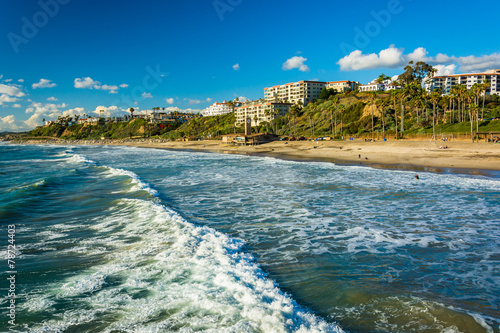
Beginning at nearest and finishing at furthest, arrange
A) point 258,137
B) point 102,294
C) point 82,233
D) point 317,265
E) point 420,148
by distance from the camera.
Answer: point 102,294, point 317,265, point 82,233, point 420,148, point 258,137

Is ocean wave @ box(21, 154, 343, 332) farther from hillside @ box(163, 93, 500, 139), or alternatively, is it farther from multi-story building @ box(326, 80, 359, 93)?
multi-story building @ box(326, 80, 359, 93)

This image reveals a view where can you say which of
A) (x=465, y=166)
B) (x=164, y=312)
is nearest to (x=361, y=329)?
(x=164, y=312)

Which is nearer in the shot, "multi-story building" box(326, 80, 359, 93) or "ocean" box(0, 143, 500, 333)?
"ocean" box(0, 143, 500, 333)

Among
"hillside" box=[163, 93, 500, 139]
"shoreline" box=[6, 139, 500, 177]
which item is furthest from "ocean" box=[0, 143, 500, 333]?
"hillside" box=[163, 93, 500, 139]

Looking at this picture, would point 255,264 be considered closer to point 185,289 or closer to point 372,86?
point 185,289

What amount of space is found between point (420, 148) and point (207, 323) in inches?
1812

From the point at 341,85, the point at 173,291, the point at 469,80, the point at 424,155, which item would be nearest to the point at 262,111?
the point at 341,85

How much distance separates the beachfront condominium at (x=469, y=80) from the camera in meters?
126

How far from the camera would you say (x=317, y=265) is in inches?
348

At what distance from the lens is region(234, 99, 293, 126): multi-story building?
136m

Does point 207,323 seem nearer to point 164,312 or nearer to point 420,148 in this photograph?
point 164,312

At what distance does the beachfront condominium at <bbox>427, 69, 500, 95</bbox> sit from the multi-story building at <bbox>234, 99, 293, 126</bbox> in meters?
63.5

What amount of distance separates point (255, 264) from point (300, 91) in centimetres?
15232

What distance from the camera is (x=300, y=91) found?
503 feet
